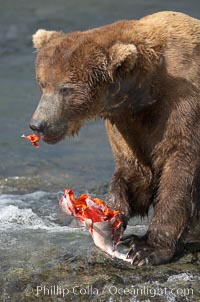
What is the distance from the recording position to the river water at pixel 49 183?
6.10 m

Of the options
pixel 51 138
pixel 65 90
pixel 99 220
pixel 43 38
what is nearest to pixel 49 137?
pixel 51 138

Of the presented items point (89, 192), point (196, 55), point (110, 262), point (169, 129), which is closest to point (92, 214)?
point (110, 262)

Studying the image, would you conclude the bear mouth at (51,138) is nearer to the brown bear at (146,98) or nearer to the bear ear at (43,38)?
the brown bear at (146,98)

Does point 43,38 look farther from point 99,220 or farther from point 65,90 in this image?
point 99,220

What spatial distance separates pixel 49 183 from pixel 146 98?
379 centimetres

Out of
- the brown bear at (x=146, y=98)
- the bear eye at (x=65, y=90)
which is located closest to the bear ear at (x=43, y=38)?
the brown bear at (x=146, y=98)

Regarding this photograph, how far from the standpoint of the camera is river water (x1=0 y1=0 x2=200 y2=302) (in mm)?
6102

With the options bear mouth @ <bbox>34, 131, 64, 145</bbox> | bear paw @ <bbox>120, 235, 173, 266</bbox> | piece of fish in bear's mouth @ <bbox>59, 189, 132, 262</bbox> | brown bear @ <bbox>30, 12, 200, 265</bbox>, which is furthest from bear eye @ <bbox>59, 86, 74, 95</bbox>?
bear paw @ <bbox>120, 235, 173, 266</bbox>

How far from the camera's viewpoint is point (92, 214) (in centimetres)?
640

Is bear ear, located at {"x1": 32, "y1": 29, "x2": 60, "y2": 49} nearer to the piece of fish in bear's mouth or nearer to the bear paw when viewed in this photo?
the piece of fish in bear's mouth

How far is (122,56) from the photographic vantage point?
6.21m

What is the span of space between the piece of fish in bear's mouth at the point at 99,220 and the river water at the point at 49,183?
9 centimetres

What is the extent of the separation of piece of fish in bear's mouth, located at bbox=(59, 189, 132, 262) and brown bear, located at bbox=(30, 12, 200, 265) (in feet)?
0.41

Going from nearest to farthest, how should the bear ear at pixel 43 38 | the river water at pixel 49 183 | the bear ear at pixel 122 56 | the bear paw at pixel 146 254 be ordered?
the river water at pixel 49 183, the bear ear at pixel 122 56, the bear paw at pixel 146 254, the bear ear at pixel 43 38
